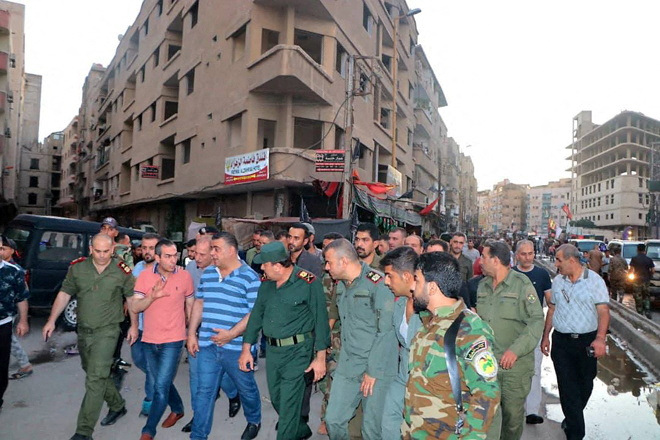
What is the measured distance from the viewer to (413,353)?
7.36ft

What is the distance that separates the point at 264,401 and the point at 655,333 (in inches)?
287

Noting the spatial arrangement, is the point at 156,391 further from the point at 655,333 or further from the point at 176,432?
the point at 655,333

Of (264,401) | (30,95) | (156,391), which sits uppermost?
(30,95)

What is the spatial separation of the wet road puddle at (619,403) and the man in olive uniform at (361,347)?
2.58 m

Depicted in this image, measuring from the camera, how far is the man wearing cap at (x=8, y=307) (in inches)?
161

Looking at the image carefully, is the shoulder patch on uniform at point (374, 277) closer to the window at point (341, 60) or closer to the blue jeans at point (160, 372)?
the blue jeans at point (160, 372)

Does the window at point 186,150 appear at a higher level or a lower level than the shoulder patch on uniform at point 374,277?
higher

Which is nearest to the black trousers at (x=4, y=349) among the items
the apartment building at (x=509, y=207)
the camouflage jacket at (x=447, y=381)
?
the camouflage jacket at (x=447, y=381)

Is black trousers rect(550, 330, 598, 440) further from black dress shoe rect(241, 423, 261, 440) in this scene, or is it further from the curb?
the curb

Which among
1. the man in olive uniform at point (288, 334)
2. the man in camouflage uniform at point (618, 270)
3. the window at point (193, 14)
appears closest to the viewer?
the man in olive uniform at point (288, 334)

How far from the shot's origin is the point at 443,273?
2.19 metres

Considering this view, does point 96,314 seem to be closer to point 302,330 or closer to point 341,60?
point 302,330

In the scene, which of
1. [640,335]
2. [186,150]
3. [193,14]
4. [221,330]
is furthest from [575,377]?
[193,14]

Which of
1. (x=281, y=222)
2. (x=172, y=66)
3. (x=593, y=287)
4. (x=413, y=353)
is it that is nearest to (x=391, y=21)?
(x=172, y=66)
